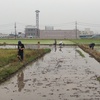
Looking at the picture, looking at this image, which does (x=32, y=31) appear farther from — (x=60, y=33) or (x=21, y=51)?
(x=21, y=51)

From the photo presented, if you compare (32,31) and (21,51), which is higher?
(32,31)

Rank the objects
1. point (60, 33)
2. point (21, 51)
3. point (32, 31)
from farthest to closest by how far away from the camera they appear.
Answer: point (32, 31) < point (60, 33) < point (21, 51)

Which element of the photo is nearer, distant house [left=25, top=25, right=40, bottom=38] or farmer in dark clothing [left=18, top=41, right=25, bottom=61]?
farmer in dark clothing [left=18, top=41, right=25, bottom=61]

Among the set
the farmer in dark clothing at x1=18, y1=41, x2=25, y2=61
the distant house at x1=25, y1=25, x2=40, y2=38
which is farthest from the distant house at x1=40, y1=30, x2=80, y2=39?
the farmer in dark clothing at x1=18, y1=41, x2=25, y2=61

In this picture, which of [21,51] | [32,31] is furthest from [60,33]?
[21,51]

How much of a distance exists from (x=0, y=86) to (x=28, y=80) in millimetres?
1780

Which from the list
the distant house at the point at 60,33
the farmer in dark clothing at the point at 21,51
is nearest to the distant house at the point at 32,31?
the distant house at the point at 60,33

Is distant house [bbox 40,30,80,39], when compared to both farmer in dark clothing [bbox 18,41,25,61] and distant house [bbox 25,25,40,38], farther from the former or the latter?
farmer in dark clothing [bbox 18,41,25,61]

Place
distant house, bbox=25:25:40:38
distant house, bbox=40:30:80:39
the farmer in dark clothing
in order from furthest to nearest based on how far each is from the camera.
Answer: distant house, bbox=25:25:40:38 < distant house, bbox=40:30:80:39 < the farmer in dark clothing

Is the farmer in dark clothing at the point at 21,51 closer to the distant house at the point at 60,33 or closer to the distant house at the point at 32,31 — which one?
the distant house at the point at 60,33

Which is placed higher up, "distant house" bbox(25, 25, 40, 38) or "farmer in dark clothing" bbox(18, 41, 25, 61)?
"distant house" bbox(25, 25, 40, 38)

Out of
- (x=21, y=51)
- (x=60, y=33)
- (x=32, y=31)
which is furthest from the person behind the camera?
(x=32, y=31)

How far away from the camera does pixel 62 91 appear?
9250 millimetres

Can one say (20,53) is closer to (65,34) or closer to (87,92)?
(87,92)
